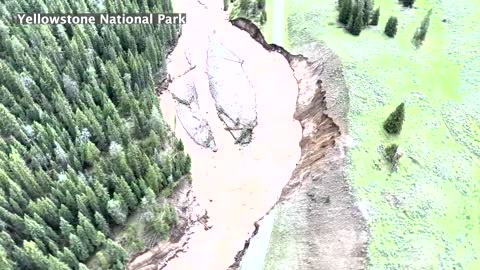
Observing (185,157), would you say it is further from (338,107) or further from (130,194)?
(338,107)

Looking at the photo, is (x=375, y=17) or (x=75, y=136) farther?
(x=375, y=17)

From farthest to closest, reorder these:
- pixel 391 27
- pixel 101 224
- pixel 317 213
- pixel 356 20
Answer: pixel 356 20
pixel 391 27
pixel 317 213
pixel 101 224

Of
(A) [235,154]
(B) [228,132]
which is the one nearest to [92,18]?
(B) [228,132]

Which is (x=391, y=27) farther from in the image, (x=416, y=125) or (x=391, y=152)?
(x=391, y=152)

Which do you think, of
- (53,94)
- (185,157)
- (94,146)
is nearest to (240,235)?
(185,157)

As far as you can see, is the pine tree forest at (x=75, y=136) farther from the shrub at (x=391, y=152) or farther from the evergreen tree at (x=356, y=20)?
the evergreen tree at (x=356, y=20)

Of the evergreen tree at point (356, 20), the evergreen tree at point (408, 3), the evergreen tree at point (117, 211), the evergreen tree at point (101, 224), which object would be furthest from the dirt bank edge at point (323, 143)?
the evergreen tree at point (408, 3)

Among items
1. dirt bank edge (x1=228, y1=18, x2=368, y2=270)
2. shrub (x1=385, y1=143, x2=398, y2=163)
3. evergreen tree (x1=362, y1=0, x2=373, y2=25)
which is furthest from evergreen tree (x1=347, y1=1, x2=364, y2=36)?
shrub (x1=385, y1=143, x2=398, y2=163)
